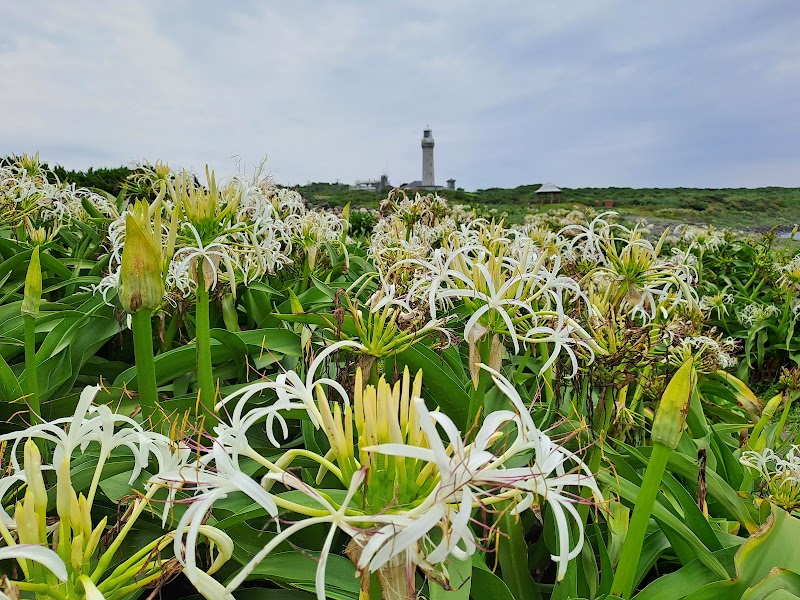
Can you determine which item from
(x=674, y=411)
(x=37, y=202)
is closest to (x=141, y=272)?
(x=674, y=411)

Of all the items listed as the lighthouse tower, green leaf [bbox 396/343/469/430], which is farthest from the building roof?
green leaf [bbox 396/343/469/430]

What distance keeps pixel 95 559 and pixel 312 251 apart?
2.13 m

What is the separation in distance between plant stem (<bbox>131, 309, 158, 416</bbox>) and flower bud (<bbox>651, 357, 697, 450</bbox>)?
951 millimetres

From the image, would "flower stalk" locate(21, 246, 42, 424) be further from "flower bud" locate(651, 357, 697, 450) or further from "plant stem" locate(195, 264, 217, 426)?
"flower bud" locate(651, 357, 697, 450)

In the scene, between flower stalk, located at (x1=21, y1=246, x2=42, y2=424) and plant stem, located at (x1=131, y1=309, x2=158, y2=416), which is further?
flower stalk, located at (x1=21, y1=246, x2=42, y2=424)

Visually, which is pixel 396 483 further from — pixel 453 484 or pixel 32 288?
pixel 32 288

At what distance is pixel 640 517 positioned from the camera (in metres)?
0.97

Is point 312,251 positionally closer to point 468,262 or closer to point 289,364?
point 289,364

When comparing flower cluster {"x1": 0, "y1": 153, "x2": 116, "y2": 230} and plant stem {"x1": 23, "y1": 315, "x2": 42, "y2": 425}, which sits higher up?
flower cluster {"x1": 0, "y1": 153, "x2": 116, "y2": 230}

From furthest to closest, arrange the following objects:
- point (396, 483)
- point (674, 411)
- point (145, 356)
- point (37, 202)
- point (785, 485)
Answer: point (37, 202) → point (785, 485) → point (145, 356) → point (674, 411) → point (396, 483)

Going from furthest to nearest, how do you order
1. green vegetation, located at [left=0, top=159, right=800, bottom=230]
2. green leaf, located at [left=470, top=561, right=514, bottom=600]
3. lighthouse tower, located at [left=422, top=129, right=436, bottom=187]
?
lighthouse tower, located at [left=422, top=129, right=436, bottom=187] < green vegetation, located at [left=0, top=159, right=800, bottom=230] < green leaf, located at [left=470, top=561, right=514, bottom=600]

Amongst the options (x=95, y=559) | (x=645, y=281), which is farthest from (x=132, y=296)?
(x=645, y=281)

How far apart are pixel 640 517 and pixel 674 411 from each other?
0.19 metres

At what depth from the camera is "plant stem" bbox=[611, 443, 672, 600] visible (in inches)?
36.9
